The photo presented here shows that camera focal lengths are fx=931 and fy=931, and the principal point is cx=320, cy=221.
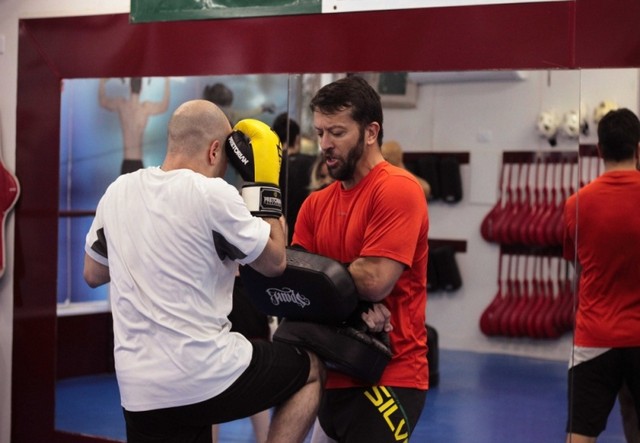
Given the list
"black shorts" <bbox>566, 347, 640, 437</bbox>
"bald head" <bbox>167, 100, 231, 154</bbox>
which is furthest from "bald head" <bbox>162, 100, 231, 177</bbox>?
"black shorts" <bbox>566, 347, 640, 437</bbox>

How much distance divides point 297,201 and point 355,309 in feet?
5.48

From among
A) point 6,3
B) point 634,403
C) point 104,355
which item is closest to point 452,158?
point 634,403

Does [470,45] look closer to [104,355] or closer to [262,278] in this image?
[262,278]

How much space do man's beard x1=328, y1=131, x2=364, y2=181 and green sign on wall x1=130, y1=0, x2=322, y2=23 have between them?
1.42m

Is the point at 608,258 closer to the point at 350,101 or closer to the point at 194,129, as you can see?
the point at 350,101

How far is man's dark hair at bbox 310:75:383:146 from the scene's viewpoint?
9.81 feet

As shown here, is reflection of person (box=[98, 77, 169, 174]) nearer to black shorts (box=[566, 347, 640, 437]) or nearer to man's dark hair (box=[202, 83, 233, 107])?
man's dark hair (box=[202, 83, 233, 107])

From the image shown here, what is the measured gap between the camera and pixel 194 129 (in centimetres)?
282

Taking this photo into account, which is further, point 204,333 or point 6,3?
point 6,3

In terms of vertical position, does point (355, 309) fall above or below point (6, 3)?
below

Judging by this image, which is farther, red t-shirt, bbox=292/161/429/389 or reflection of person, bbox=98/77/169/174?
reflection of person, bbox=98/77/169/174

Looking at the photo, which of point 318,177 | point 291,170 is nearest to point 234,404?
point 291,170

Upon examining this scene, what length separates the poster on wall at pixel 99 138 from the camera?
4.89 meters

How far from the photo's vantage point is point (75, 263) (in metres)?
5.16
